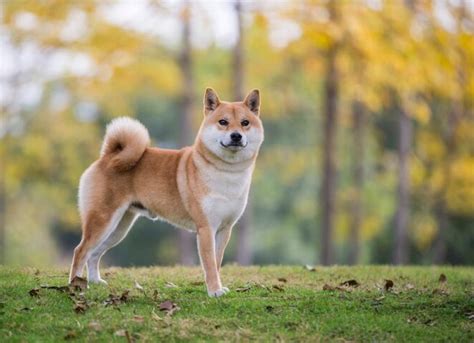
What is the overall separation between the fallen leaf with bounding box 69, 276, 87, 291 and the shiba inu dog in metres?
0.13

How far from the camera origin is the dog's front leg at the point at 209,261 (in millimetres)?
6199

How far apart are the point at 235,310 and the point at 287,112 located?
12399 mm

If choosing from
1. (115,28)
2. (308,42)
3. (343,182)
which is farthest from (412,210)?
(115,28)

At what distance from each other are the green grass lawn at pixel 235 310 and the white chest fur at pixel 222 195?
25.9 inches

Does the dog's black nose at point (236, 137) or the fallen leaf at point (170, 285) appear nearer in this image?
the dog's black nose at point (236, 137)

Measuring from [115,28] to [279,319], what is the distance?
28.6ft

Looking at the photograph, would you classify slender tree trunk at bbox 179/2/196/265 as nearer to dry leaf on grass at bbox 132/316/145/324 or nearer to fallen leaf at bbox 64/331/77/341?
dry leaf on grass at bbox 132/316/145/324

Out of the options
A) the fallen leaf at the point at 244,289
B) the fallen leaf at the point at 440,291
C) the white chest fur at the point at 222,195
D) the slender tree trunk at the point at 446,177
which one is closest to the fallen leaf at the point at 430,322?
the fallen leaf at the point at 440,291

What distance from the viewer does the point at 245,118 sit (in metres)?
6.46

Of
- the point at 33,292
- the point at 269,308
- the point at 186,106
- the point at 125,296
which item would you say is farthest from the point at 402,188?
the point at 33,292

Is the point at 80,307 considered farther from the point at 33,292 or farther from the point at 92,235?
the point at 92,235

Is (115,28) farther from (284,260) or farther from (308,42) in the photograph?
(284,260)

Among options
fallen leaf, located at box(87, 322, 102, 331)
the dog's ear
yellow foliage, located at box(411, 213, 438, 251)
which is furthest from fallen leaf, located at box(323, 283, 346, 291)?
yellow foliage, located at box(411, 213, 438, 251)

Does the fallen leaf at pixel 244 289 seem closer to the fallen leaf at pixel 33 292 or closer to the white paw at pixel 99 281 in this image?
the white paw at pixel 99 281
